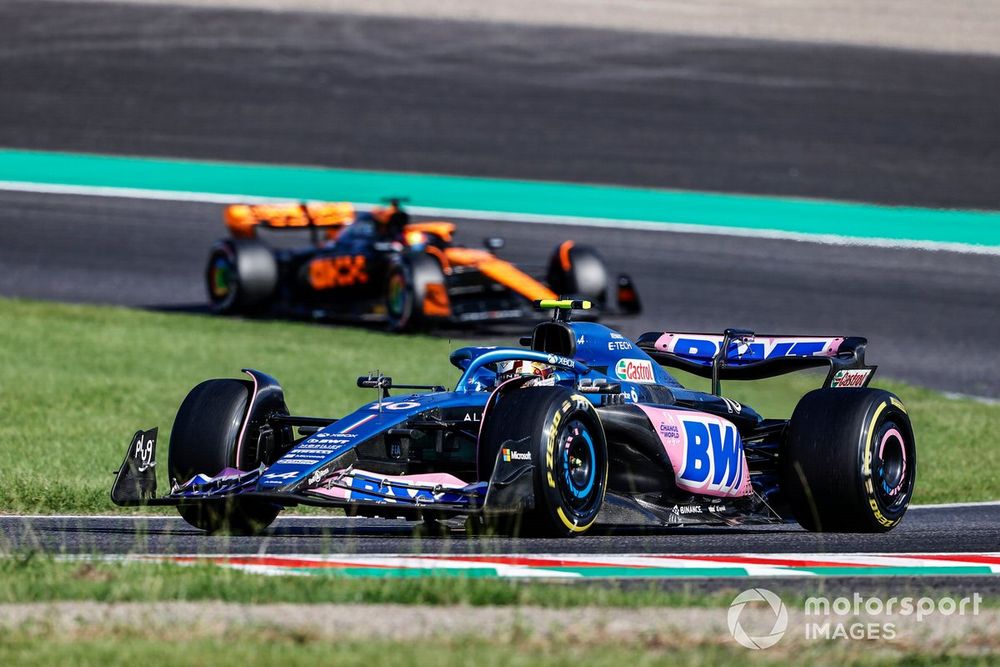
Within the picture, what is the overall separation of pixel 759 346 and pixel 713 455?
1535 millimetres

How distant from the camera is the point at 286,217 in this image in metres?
21.5

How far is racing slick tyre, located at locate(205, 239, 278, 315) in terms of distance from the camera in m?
21.5

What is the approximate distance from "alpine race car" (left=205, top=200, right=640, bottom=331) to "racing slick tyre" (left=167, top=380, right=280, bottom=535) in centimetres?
981

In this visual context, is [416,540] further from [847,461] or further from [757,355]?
[757,355]

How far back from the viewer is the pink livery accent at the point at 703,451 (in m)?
9.13

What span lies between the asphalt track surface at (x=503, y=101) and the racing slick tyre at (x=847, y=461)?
59.0 ft

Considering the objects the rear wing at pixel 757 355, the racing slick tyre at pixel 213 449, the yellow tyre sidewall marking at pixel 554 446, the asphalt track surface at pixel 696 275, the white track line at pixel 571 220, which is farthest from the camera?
the white track line at pixel 571 220

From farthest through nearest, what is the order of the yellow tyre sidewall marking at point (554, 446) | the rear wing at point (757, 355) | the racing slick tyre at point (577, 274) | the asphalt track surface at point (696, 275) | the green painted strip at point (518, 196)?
the green painted strip at point (518, 196) → the asphalt track surface at point (696, 275) → the racing slick tyre at point (577, 274) → the rear wing at point (757, 355) → the yellow tyre sidewall marking at point (554, 446)

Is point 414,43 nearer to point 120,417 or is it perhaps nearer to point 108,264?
point 108,264

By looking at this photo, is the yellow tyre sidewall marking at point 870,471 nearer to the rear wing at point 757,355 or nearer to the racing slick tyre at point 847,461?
the racing slick tyre at point 847,461

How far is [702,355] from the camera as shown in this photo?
1084 centimetres

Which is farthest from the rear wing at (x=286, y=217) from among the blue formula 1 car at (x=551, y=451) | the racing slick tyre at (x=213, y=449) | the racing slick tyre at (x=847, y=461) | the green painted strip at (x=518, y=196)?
the racing slick tyre at (x=847, y=461)

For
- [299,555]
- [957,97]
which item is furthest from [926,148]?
[299,555]

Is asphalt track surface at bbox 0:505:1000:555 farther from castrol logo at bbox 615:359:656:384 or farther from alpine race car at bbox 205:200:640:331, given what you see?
alpine race car at bbox 205:200:640:331
